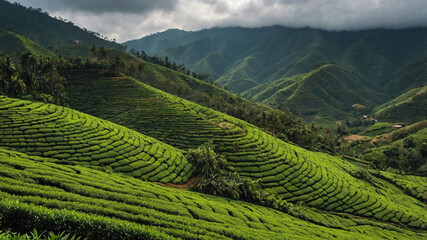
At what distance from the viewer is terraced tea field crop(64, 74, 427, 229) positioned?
70.6 m

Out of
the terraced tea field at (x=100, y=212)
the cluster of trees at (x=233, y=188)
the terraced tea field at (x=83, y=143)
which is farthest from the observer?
the cluster of trees at (x=233, y=188)

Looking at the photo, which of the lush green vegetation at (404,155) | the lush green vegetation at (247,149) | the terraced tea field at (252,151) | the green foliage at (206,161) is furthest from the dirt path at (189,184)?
the lush green vegetation at (404,155)

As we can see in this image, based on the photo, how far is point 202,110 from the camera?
11175 centimetres

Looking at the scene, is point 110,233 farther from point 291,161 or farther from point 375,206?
point 375,206

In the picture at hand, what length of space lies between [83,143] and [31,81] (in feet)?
211

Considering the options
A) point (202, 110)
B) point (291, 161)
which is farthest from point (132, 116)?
point (291, 161)

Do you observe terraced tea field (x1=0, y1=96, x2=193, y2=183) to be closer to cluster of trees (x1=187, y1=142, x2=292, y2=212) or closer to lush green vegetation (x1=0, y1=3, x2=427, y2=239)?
lush green vegetation (x1=0, y1=3, x2=427, y2=239)

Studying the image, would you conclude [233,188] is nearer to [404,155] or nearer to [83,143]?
[83,143]

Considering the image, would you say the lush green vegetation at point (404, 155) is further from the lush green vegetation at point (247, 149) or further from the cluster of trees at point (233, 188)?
the cluster of trees at point (233, 188)

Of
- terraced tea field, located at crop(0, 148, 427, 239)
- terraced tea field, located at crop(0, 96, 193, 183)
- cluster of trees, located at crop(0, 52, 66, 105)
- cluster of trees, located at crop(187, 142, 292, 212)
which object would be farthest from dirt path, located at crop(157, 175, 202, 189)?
cluster of trees, located at crop(0, 52, 66, 105)

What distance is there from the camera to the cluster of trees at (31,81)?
3221 inches

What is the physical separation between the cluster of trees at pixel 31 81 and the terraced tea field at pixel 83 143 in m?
17.7

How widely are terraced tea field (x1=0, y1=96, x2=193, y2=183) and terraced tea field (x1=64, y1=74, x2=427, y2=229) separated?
19.3 m

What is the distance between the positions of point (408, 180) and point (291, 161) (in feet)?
230
